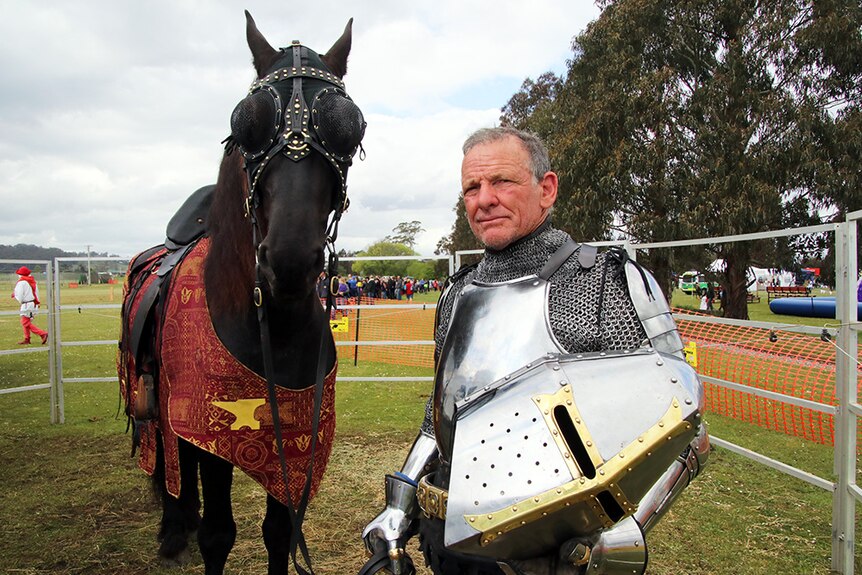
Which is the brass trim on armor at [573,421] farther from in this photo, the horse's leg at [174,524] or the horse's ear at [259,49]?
the horse's leg at [174,524]

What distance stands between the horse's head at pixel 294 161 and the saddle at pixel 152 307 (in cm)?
94

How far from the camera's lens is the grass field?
324cm

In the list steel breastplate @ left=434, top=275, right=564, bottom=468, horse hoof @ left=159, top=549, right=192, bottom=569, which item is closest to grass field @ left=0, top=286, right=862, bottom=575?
horse hoof @ left=159, top=549, right=192, bottom=569

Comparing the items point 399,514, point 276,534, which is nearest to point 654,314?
point 399,514

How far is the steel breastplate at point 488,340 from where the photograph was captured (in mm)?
1281

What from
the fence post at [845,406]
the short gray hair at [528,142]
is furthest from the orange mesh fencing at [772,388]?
the short gray hair at [528,142]

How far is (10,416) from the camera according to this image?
687cm

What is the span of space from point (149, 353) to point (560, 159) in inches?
557

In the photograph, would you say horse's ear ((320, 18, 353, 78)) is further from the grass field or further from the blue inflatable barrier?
the blue inflatable barrier

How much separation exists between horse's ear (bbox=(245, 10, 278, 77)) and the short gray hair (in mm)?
1057

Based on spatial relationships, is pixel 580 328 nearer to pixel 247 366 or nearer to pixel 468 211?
pixel 468 211

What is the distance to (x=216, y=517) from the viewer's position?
7.63 feet

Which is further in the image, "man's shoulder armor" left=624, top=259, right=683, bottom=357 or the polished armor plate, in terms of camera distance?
"man's shoulder armor" left=624, top=259, right=683, bottom=357

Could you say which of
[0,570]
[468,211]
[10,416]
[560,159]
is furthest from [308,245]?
[560,159]
